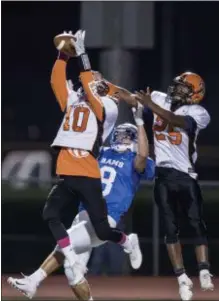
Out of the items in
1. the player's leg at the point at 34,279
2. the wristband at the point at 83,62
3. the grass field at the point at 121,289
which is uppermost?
the wristband at the point at 83,62

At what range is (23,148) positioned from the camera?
23078 mm

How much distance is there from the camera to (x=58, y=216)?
10.5 metres

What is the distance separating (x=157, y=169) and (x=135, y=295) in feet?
4.01

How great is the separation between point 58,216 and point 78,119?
2.79 feet

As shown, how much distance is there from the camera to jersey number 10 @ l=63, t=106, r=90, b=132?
34.9 feet

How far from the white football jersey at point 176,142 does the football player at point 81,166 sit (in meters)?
0.90

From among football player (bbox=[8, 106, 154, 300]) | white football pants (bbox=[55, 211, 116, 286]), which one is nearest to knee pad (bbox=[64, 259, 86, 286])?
white football pants (bbox=[55, 211, 116, 286])

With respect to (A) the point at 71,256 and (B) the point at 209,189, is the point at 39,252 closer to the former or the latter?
(B) the point at 209,189

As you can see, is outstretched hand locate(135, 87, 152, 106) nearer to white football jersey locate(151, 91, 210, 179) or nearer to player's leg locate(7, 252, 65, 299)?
Answer: white football jersey locate(151, 91, 210, 179)

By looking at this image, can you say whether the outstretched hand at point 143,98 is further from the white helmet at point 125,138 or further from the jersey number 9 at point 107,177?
the jersey number 9 at point 107,177

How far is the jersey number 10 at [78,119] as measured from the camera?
1065 centimetres

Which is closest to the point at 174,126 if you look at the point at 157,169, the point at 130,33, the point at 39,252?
the point at 157,169

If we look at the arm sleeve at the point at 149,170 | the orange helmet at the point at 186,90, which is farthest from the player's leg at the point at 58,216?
the orange helmet at the point at 186,90

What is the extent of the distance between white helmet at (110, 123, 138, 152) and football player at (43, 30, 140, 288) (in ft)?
1.91
